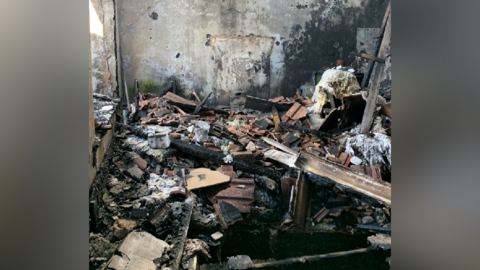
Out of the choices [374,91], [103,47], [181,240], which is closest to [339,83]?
[374,91]

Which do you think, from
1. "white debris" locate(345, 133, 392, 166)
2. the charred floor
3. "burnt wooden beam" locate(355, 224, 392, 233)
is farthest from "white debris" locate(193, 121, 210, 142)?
"burnt wooden beam" locate(355, 224, 392, 233)

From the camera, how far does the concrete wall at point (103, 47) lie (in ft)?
20.6

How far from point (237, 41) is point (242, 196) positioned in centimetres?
502

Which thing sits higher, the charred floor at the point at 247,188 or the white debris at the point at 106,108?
the white debris at the point at 106,108

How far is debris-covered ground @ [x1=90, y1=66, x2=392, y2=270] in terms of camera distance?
11.6 ft

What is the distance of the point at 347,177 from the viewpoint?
15.7 ft

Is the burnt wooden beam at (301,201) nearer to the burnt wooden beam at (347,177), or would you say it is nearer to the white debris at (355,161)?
the burnt wooden beam at (347,177)

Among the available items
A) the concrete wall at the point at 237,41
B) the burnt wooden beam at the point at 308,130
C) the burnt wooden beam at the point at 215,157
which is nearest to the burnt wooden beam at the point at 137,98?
the concrete wall at the point at 237,41

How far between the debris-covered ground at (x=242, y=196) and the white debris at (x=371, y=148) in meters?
0.02

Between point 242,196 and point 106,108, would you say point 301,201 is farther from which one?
point 106,108

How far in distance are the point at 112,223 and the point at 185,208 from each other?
0.82m

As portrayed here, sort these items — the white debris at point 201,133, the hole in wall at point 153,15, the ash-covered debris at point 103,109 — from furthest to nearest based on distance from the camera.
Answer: the hole in wall at point 153,15 → the white debris at point 201,133 → the ash-covered debris at point 103,109
